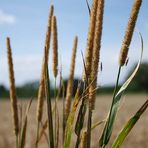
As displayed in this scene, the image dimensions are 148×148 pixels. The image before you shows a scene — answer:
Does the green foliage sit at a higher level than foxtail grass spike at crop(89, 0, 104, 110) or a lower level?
lower

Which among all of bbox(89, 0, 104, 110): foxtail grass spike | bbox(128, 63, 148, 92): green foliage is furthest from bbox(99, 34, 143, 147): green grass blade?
bbox(128, 63, 148, 92): green foliage

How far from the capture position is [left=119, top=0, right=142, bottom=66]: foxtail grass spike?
6.17 ft

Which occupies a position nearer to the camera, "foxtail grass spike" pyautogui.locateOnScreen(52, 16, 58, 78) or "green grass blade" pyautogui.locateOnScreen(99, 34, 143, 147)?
"green grass blade" pyautogui.locateOnScreen(99, 34, 143, 147)

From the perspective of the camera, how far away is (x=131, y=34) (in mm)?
1900

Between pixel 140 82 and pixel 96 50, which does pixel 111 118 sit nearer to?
pixel 96 50

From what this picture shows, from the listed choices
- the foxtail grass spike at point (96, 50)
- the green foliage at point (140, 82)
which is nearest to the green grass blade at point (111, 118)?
the foxtail grass spike at point (96, 50)

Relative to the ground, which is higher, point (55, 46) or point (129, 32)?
point (129, 32)

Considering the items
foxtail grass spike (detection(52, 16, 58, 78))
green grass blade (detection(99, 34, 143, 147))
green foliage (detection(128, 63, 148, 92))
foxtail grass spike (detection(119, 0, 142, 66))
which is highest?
foxtail grass spike (detection(119, 0, 142, 66))

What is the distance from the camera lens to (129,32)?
6.22 ft

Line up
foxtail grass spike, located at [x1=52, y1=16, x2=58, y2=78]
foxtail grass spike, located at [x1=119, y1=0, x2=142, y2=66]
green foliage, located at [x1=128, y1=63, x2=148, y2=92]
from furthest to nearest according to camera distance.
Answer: green foliage, located at [x1=128, y1=63, x2=148, y2=92] → foxtail grass spike, located at [x1=52, y1=16, x2=58, y2=78] → foxtail grass spike, located at [x1=119, y1=0, x2=142, y2=66]

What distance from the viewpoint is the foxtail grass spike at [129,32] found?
6.17ft

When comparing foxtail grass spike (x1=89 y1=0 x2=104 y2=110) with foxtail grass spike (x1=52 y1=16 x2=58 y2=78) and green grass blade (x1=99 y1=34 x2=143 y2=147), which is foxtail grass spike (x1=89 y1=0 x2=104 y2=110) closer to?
green grass blade (x1=99 y1=34 x2=143 y2=147)

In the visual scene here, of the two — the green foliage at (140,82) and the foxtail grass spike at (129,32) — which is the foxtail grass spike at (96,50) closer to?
the foxtail grass spike at (129,32)

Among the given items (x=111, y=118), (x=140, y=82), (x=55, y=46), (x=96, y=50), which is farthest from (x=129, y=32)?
(x=140, y=82)
